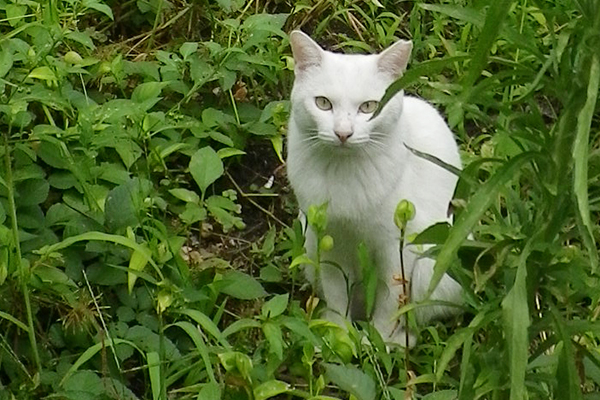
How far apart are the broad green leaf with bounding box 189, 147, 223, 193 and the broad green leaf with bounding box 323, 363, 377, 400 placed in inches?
30.8

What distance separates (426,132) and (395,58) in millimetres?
224

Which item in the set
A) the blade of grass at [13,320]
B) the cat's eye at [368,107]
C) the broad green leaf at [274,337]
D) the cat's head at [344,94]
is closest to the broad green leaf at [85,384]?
the blade of grass at [13,320]

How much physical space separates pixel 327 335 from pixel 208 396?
1.29 feet

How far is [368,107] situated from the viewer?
251 centimetres

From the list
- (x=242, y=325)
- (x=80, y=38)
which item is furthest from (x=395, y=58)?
(x=80, y=38)

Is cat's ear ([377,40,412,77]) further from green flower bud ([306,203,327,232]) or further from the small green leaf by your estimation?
the small green leaf

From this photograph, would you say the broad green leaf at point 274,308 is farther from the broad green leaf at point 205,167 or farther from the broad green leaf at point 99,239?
the broad green leaf at point 205,167

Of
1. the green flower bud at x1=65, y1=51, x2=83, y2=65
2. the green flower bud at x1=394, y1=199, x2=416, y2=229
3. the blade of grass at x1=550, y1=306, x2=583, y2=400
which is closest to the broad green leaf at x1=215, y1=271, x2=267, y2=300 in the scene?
the green flower bud at x1=394, y1=199, x2=416, y2=229

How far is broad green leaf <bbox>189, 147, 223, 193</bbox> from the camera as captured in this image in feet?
9.27

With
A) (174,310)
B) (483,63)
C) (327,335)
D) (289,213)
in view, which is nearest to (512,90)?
(289,213)

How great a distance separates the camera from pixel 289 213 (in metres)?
3.05

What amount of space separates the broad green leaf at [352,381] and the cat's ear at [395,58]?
0.73 m

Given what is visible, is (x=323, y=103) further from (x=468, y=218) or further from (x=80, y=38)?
(x=468, y=218)

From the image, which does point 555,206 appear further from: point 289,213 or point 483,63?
point 289,213
